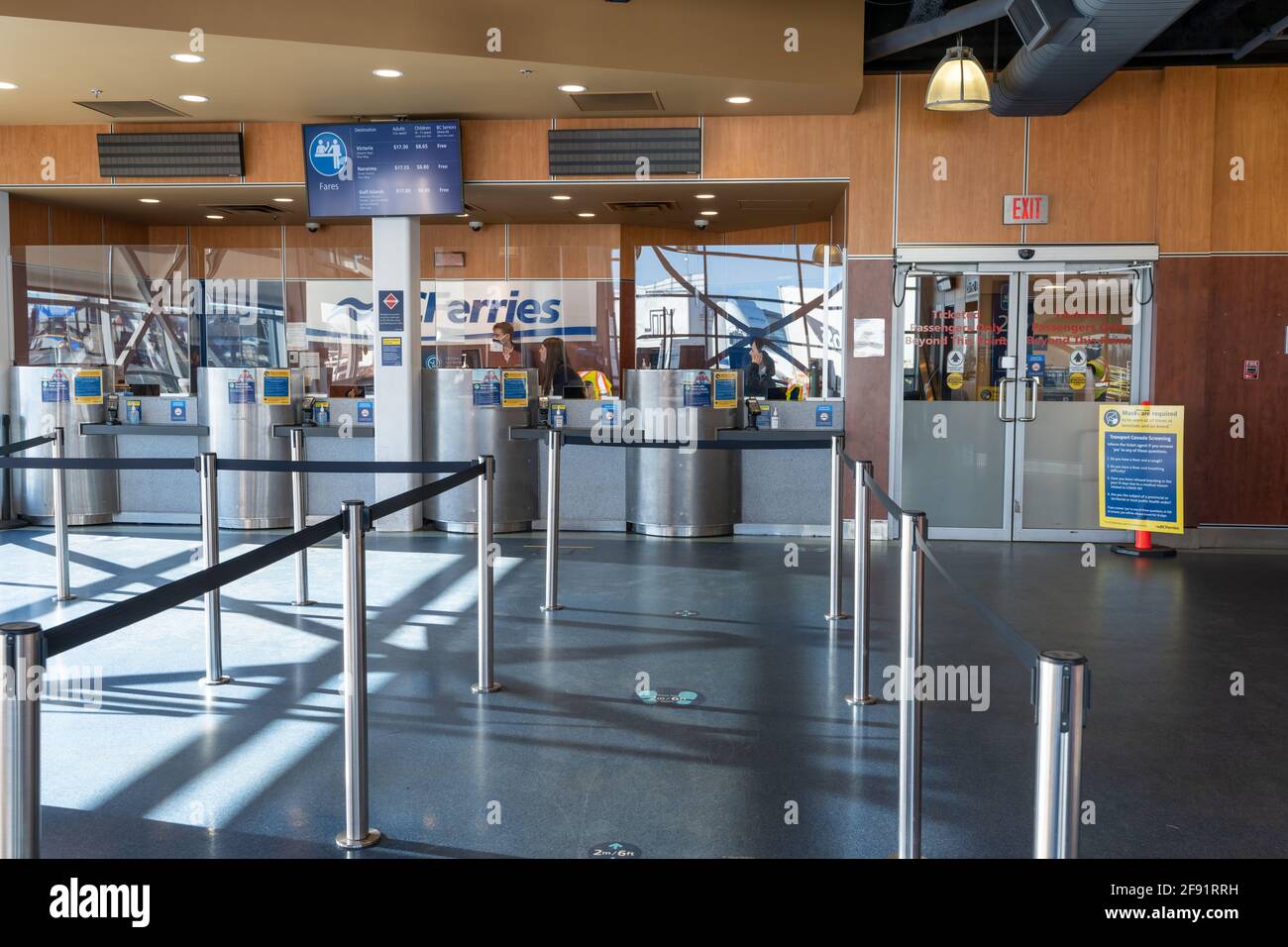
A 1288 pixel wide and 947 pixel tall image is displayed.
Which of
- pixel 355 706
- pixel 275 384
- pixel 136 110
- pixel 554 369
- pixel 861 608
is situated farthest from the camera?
pixel 554 369

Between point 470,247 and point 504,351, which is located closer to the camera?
point 504,351

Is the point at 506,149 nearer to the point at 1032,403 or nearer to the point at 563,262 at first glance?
the point at 563,262

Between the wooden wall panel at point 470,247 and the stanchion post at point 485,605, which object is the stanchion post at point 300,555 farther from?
the wooden wall panel at point 470,247

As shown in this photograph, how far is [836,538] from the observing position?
550cm

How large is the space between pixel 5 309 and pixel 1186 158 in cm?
913

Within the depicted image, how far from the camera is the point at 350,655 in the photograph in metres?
3.08

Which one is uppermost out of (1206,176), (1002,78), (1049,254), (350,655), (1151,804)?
(1002,78)

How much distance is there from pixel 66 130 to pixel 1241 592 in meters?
9.01

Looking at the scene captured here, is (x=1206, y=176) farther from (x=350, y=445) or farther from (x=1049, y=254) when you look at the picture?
(x=350, y=445)

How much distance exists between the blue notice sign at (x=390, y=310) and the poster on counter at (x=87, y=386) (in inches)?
94.2

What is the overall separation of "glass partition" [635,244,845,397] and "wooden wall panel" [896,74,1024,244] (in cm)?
79

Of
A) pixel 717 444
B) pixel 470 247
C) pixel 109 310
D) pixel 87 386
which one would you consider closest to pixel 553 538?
pixel 717 444

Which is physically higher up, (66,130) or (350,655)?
(66,130)

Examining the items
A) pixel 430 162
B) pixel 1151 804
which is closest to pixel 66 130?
pixel 430 162
